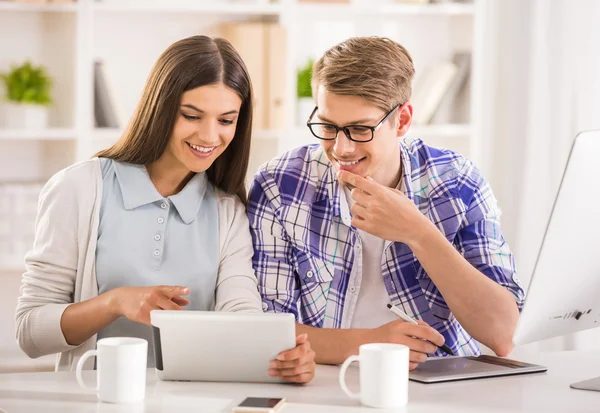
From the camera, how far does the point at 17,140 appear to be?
3486 mm

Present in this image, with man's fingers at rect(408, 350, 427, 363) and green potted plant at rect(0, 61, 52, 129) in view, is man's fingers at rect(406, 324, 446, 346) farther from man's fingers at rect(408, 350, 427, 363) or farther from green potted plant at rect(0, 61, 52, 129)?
green potted plant at rect(0, 61, 52, 129)

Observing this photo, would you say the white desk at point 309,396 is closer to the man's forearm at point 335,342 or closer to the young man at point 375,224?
the man's forearm at point 335,342

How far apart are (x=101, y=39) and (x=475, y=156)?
5.38ft

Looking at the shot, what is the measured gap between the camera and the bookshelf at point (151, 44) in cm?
337

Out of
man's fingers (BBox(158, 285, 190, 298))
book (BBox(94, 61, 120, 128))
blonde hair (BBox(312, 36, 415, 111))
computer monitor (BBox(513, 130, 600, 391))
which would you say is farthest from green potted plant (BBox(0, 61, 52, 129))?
computer monitor (BBox(513, 130, 600, 391))

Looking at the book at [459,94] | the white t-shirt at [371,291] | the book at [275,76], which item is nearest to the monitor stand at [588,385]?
the white t-shirt at [371,291]

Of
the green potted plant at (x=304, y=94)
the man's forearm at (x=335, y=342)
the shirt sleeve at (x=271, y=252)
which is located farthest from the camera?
the green potted plant at (x=304, y=94)

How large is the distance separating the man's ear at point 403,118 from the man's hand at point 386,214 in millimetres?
228

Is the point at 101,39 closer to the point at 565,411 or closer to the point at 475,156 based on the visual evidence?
the point at 475,156

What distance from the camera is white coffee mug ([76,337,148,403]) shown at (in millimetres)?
1446

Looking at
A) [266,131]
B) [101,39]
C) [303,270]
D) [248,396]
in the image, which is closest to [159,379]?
[248,396]

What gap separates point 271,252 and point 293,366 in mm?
570

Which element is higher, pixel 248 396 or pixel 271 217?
pixel 271 217

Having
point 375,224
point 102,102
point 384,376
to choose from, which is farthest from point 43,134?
point 384,376
